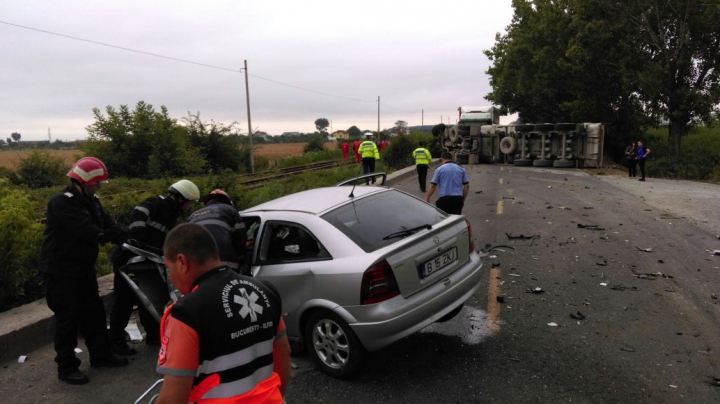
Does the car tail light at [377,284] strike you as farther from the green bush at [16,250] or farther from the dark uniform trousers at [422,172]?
the dark uniform trousers at [422,172]

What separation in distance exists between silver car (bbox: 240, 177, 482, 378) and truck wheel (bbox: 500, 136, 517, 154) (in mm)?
21156

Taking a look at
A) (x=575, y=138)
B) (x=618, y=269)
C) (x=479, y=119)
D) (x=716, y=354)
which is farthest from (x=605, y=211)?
(x=479, y=119)

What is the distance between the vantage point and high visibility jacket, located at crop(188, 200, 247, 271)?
3980 millimetres

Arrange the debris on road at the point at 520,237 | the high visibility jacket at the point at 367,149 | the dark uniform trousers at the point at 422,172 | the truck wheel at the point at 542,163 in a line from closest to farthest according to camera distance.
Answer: the debris on road at the point at 520,237 < the dark uniform trousers at the point at 422,172 < the high visibility jacket at the point at 367,149 < the truck wheel at the point at 542,163

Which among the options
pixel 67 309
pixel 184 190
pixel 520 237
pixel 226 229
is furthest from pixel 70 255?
pixel 520 237

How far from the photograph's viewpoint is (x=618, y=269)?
6504mm

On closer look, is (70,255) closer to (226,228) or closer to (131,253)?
(131,253)

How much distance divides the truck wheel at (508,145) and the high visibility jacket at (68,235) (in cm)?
2282

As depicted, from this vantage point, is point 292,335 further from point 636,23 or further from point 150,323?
point 636,23

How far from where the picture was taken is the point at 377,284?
365 centimetres

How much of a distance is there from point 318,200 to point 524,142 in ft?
71.6

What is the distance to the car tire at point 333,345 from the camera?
376cm

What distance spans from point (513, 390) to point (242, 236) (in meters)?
2.53

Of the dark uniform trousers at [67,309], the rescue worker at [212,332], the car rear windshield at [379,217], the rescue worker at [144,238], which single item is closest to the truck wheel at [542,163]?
the car rear windshield at [379,217]
